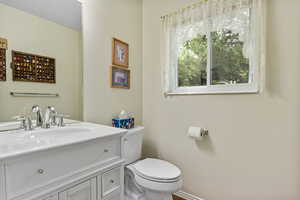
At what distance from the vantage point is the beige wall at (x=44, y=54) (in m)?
1.01

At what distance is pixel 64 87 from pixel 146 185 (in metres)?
1.06

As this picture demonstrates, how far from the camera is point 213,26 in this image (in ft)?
4.63

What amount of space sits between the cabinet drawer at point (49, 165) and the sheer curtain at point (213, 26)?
1.04 metres

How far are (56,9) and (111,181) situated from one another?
1.42 meters

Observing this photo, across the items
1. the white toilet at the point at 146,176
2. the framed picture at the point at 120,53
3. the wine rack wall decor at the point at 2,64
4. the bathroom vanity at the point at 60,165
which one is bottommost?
the white toilet at the point at 146,176

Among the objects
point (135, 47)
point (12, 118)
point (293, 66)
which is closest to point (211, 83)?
point (293, 66)

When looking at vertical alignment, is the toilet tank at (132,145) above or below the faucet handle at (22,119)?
below

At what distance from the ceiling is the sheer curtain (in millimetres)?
898

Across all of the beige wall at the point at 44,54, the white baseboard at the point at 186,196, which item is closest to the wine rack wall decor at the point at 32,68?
the beige wall at the point at 44,54

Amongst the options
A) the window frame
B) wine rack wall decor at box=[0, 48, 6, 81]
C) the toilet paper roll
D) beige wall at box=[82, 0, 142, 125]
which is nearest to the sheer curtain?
the window frame

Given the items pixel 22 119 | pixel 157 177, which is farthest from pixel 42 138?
pixel 157 177

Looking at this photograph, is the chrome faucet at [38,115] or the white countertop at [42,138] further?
the chrome faucet at [38,115]

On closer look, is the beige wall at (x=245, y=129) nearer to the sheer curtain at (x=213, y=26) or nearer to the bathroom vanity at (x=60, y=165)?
the sheer curtain at (x=213, y=26)

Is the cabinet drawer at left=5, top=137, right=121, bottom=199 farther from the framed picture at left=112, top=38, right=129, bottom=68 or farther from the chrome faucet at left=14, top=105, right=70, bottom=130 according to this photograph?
the framed picture at left=112, top=38, right=129, bottom=68
